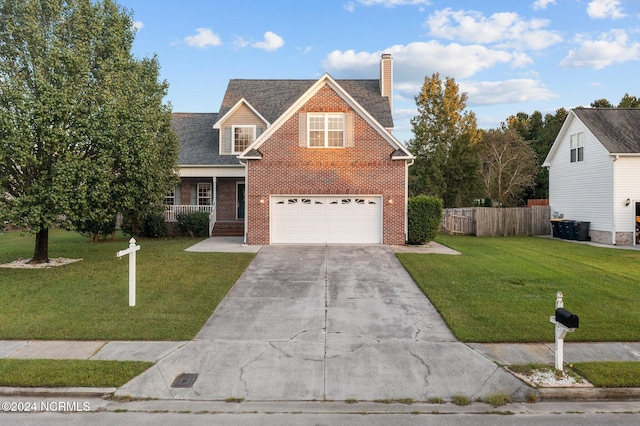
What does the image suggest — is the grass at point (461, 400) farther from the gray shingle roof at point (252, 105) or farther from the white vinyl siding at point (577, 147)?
the white vinyl siding at point (577, 147)

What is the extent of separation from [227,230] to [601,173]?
19.1 meters

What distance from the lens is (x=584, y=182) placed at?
22734mm

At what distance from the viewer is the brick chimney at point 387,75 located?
83.8ft

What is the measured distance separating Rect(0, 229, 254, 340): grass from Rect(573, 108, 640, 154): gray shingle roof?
→ 18.3 metres

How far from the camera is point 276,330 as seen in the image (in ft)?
26.1

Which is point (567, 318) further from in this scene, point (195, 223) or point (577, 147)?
point (577, 147)

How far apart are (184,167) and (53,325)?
1565 cm

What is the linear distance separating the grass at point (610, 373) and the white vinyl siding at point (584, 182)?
56.3 ft

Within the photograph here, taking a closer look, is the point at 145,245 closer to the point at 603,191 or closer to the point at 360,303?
the point at 360,303

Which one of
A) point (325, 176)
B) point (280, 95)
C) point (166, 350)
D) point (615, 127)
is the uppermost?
point (280, 95)

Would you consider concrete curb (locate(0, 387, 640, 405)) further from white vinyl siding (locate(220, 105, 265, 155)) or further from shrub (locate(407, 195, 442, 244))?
white vinyl siding (locate(220, 105, 265, 155))

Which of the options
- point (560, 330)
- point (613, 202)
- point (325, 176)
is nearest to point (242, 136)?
point (325, 176)

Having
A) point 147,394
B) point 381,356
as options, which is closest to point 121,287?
point 147,394

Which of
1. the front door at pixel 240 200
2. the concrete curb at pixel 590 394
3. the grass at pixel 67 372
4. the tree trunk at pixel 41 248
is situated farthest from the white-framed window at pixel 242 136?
the concrete curb at pixel 590 394
